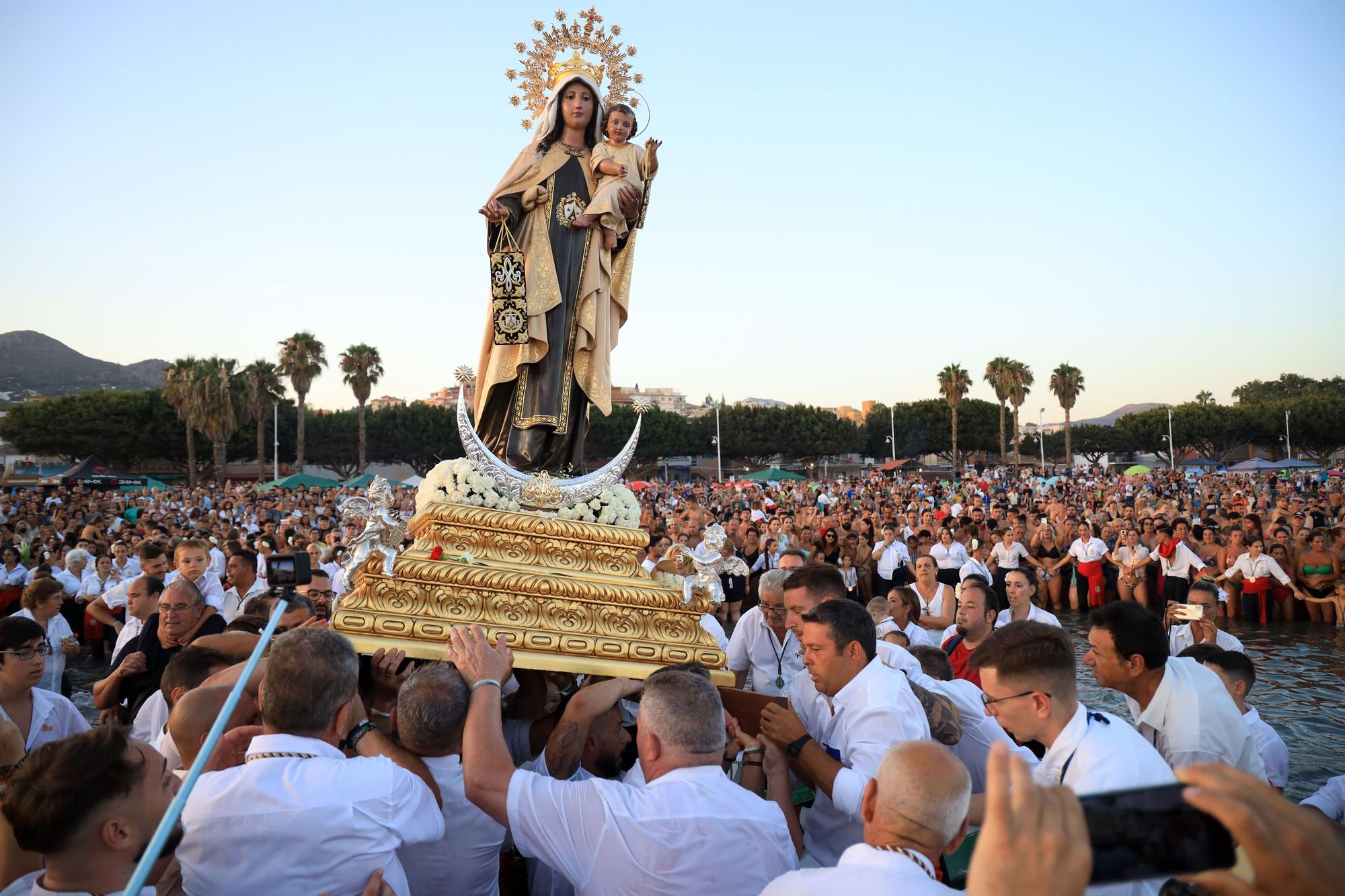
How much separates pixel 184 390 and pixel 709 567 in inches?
2057

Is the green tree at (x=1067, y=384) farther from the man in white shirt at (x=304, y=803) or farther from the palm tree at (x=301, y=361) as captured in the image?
the man in white shirt at (x=304, y=803)

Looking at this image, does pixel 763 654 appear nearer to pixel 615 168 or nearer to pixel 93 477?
pixel 615 168

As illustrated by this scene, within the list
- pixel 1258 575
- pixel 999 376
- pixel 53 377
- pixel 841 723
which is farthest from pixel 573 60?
pixel 53 377

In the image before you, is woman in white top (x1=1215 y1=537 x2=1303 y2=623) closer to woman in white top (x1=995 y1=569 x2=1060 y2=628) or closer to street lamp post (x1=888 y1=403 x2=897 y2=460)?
woman in white top (x1=995 y1=569 x2=1060 y2=628)

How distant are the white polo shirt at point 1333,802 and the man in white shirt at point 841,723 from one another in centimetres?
195

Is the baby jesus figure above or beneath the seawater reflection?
above

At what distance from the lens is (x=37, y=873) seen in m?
3.03

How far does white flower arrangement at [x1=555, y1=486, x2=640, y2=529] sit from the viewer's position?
5.62m

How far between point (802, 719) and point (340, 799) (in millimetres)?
2462

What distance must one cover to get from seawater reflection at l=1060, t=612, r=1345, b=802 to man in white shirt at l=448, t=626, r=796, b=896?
158 inches

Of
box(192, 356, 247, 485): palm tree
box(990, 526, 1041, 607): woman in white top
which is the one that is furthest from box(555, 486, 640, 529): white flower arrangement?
box(192, 356, 247, 485): palm tree

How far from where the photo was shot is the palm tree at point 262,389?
50969 millimetres

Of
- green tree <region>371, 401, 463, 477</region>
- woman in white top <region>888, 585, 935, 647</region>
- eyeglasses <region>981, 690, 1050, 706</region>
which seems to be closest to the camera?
eyeglasses <region>981, 690, 1050, 706</region>

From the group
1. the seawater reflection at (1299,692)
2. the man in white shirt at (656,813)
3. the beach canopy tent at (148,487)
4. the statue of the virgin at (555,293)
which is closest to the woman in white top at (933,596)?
the seawater reflection at (1299,692)
